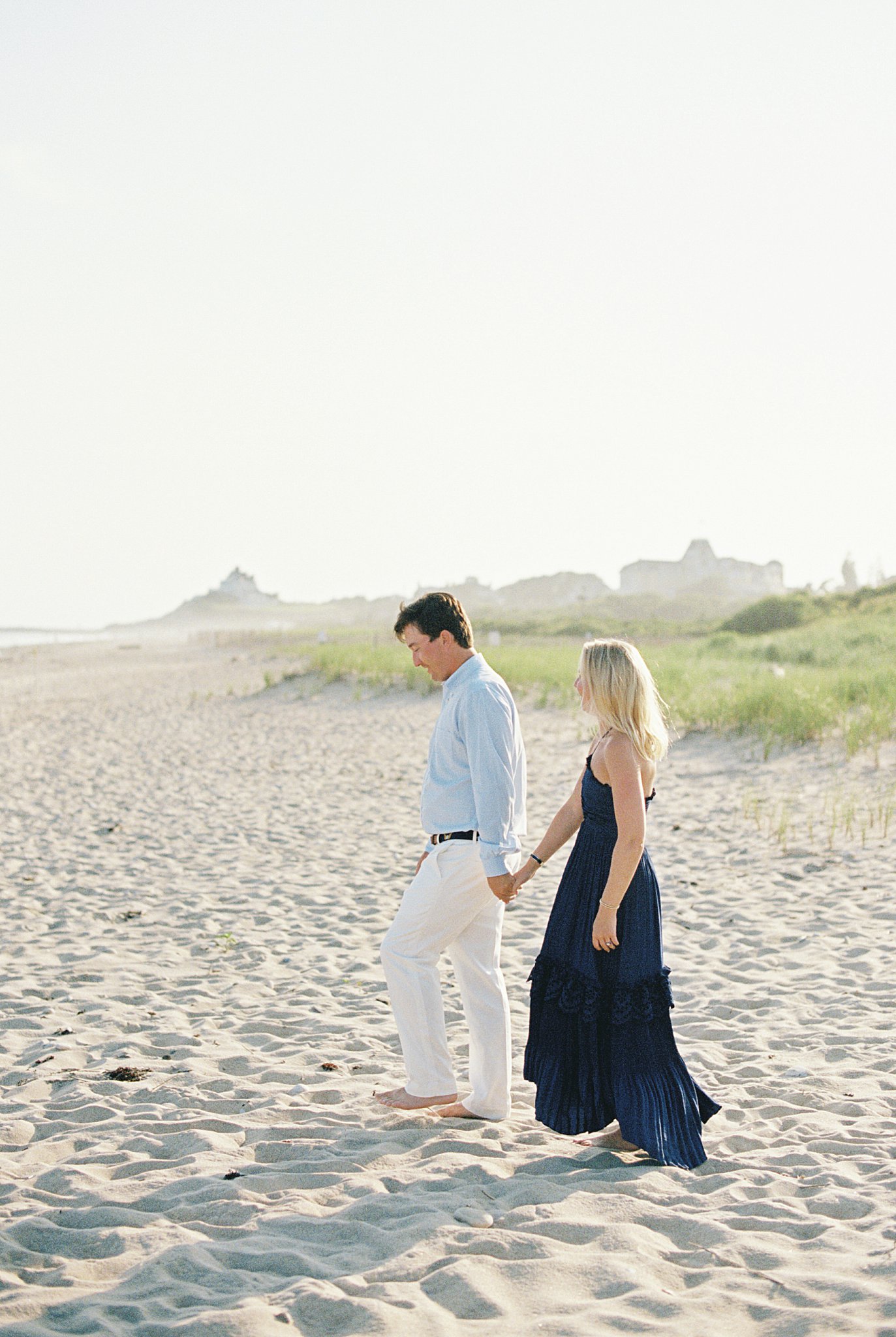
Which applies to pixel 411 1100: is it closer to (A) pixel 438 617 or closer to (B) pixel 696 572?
(A) pixel 438 617

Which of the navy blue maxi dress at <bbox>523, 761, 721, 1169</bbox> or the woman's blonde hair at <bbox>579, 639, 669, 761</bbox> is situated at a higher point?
the woman's blonde hair at <bbox>579, 639, 669, 761</bbox>

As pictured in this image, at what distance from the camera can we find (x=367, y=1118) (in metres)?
4.12

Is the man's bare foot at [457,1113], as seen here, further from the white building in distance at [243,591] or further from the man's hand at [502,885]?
the white building in distance at [243,591]

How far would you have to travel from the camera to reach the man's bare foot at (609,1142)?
3826 millimetres

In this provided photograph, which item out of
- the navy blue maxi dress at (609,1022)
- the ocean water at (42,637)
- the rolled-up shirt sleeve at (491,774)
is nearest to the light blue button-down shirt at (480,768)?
the rolled-up shirt sleeve at (491,774)

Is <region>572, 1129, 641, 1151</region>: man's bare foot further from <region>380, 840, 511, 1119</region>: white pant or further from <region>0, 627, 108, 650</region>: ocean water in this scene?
<region>0, 627, 108, 650</region>: ocean water

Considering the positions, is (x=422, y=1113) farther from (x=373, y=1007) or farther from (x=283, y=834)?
(x=283, y=834)

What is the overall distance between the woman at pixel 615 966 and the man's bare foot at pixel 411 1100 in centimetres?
42

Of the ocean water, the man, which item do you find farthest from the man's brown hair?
the ocean water

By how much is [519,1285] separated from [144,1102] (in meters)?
1.99

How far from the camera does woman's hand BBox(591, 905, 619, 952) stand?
3.56 metres

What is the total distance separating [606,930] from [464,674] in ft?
3.15

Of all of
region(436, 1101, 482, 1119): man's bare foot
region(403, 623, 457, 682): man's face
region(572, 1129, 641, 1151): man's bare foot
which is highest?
region(403, 623, 457, 682): man's face

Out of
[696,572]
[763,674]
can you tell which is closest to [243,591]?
[696,572]
